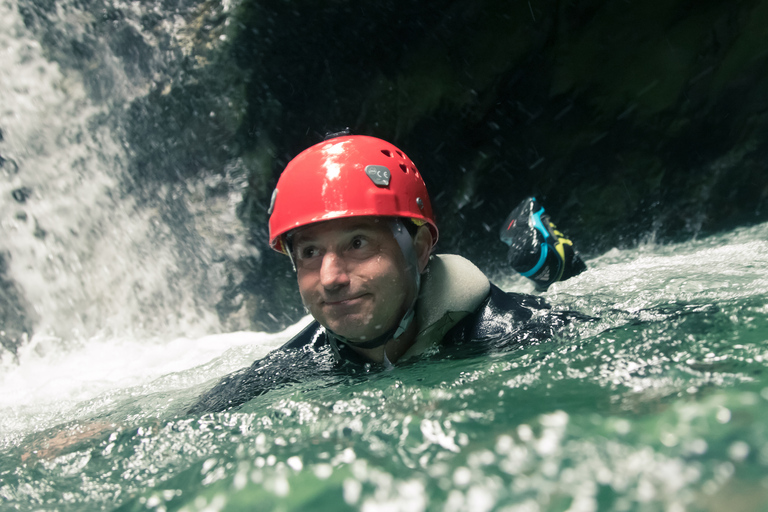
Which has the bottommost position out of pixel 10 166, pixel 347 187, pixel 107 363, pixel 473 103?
pixel 107 363

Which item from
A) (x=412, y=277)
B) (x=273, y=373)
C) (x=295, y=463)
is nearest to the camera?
(x=295, y=463)

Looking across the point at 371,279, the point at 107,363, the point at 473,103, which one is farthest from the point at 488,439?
the point at 473,103

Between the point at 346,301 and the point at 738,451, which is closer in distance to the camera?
the point at 738,451

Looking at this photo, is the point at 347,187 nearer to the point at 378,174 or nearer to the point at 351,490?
the point at 378,174

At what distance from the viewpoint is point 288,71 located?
5727 millimetres

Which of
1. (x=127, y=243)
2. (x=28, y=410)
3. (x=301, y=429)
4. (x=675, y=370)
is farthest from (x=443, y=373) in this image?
(x=127, y=243)

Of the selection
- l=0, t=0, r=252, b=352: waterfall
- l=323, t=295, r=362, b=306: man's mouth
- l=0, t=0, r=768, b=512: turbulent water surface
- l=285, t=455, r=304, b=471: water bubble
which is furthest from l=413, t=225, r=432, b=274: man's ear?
l=0, t=0, r=252, b=352: waterfall

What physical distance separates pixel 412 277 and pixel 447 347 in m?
0.34

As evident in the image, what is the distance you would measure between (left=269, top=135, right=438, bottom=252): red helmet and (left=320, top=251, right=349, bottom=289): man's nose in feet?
0.54

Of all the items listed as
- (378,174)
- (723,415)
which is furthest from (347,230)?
(723,415)

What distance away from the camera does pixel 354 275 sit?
7.06 ft

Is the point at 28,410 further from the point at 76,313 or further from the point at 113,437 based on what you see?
the point at 76,313

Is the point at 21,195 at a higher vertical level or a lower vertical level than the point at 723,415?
higher

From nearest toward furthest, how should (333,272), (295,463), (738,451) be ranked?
(738,451), (295,463), (333,272)
